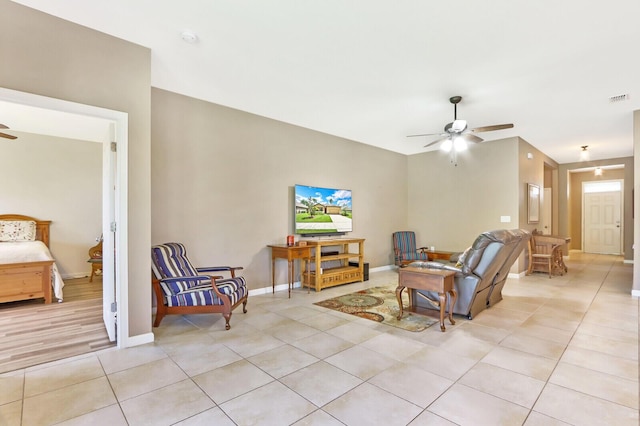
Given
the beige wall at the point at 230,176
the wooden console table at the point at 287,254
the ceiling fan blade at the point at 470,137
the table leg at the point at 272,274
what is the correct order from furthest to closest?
the table leg at the point at 272,274 → the wooden console table at the point at 287,254 → the ceiling fan blade at the point at 470,137 → the beige wall at the point at 230,176

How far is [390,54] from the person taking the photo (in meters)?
3.16

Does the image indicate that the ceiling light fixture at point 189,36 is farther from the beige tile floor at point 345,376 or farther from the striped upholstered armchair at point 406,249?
the striped upholstered armchair at point 406,249

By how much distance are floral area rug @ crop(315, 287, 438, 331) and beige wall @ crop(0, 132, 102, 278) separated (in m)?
5.14

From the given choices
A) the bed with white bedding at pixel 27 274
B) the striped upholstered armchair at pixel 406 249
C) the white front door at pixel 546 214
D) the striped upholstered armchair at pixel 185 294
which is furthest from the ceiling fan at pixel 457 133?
the bed with white bedding at pixel 27 274

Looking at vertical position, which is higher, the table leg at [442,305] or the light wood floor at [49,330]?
the table leg at [442,305]

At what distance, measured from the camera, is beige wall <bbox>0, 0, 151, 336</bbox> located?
8.02 feet

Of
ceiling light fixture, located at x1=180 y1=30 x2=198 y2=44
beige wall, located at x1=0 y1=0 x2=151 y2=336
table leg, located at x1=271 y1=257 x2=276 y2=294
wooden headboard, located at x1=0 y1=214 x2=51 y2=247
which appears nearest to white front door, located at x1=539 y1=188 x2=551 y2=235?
table leg, located at x1=271 y1=257 x2=276 y2=294

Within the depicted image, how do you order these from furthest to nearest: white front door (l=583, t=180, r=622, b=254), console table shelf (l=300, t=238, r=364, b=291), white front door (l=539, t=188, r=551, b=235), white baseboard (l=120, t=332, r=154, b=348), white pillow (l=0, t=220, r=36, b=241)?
1. white front door (l=583, t=180, r=622, b=254)
2. white front door (l=539, t=188, r=551, b=235)
3. white pillow (l=0, t=220, r=36, b=241)
4. console table shelf (l=300, t=238, r=364, b=291)
5. white baseboard (l=120, t=332, r=154, b=348)

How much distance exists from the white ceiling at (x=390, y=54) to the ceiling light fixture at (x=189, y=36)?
50mm

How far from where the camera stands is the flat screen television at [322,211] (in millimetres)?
5414

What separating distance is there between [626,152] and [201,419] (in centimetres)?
1060

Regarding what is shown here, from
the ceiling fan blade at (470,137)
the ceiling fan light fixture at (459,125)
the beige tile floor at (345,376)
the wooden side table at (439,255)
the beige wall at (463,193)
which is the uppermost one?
the ceiling fan light fixture at (459,125)

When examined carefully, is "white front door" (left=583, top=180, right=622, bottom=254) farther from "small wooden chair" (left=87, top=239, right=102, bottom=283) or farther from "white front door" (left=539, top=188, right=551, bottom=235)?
"small wooden chair" (left=87, top=239, right=102, bottom=283)

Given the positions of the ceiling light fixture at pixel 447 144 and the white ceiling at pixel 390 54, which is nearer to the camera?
the white ceiling at pixel 390 54
